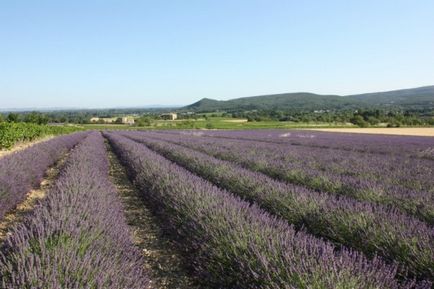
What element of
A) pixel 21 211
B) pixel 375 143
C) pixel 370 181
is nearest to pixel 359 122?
pixel 375 143

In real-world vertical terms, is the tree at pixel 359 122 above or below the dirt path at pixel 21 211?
below

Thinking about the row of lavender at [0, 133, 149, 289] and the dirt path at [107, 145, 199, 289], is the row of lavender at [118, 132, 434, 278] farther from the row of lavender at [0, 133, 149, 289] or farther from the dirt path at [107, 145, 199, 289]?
the row of lavender at [0, 133, 149, 289]

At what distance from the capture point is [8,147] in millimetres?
20266

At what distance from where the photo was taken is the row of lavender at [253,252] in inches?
89.1

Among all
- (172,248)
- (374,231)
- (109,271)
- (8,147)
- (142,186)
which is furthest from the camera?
(8,147)

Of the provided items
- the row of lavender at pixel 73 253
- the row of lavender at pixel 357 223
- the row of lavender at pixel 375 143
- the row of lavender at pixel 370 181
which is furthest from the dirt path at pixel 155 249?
the row of lavender at pixel 375 143

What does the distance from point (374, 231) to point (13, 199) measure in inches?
207

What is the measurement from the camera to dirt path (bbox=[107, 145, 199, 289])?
3.50m

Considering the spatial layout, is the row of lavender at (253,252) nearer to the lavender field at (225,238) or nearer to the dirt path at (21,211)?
the lavender field at (225,238)

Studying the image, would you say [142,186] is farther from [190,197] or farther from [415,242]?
[415,242]

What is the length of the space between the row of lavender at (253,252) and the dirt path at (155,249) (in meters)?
0.18

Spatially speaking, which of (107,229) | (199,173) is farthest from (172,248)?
(199,173)

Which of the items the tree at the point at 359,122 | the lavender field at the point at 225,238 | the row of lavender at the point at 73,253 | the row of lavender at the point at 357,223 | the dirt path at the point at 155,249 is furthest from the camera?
the tree at the point at 359,122

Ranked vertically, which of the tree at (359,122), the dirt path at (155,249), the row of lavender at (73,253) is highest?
the row of lavender at (73,253)
